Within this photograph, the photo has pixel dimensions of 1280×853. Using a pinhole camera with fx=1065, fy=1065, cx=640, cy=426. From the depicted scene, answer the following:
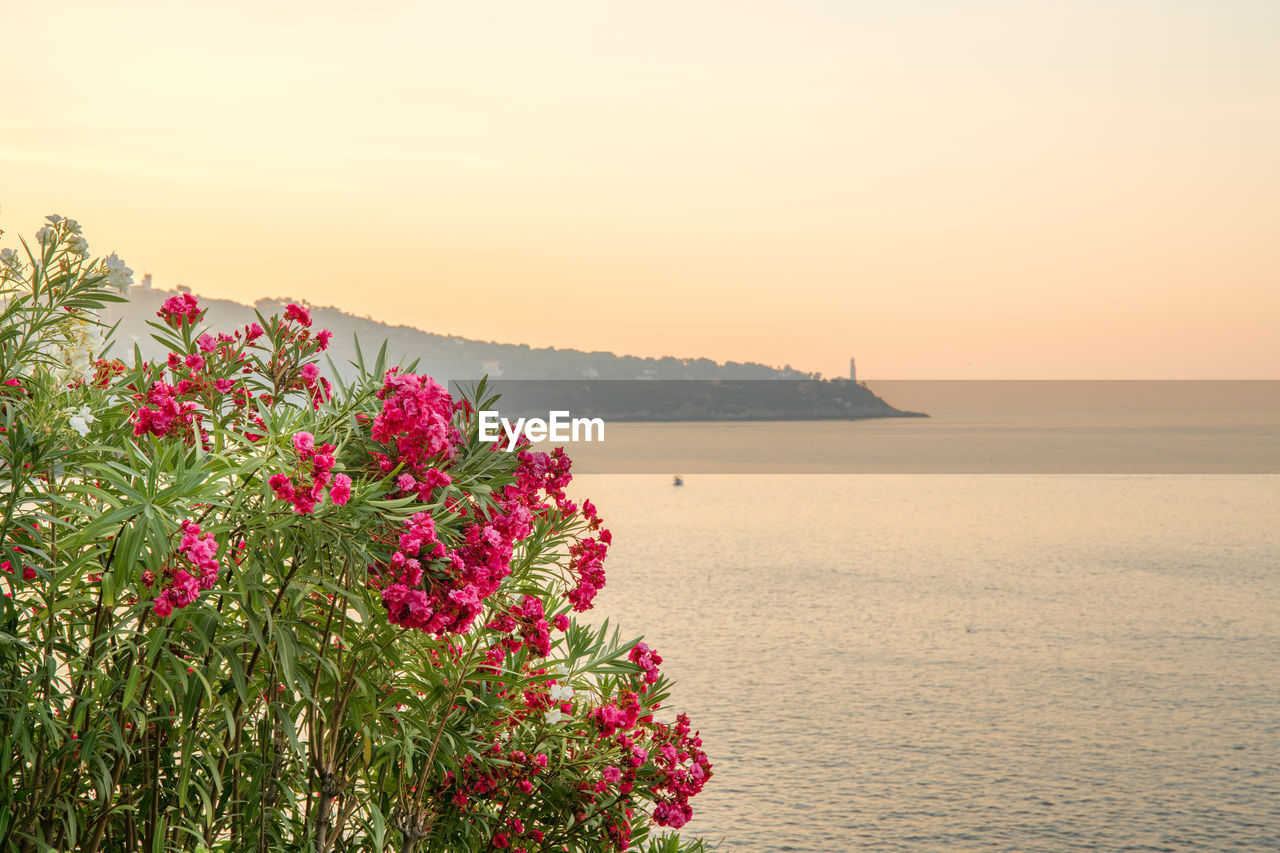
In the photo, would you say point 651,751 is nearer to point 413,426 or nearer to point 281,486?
point 413,426

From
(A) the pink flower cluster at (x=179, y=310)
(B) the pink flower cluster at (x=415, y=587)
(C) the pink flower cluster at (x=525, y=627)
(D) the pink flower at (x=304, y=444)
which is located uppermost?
(A) the pink flower cluster at (x=179, y=310)

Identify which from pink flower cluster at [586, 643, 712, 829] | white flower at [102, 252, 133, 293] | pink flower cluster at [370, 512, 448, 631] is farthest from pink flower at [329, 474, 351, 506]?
pink flower cluster at [586, 643, 712, 829]

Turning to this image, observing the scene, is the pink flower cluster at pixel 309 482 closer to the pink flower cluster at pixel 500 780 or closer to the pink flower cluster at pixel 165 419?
the pink flower cluster at pixel 165 419

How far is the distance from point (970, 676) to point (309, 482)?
1582 cm

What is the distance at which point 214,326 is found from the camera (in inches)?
118

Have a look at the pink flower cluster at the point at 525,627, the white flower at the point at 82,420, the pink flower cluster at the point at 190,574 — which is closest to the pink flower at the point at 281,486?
the pink flower cluster at the point at 190,574

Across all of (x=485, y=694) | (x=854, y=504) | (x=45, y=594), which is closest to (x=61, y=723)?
(x=45, y=594)

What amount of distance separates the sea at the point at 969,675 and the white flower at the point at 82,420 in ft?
25.3

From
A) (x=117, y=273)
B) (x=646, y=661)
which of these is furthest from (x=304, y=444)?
(x=646, y=661)

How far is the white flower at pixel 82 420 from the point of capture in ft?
8.07

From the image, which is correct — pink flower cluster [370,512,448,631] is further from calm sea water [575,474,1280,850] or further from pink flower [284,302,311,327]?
calm sea water [575,474,1280,850]

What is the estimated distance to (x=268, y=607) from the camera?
219 cm

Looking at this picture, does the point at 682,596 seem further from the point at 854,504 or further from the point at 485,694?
the point at 854,504

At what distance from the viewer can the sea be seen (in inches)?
400
